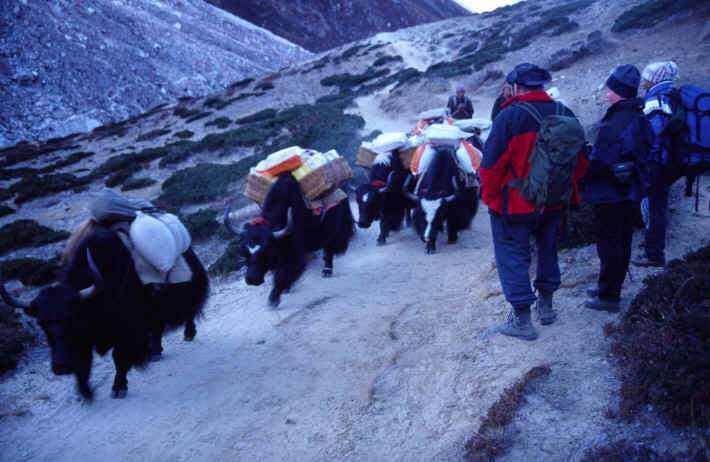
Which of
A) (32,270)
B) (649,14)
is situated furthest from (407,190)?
(649,14)

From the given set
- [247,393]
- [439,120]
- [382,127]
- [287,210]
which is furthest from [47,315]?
[382,127]

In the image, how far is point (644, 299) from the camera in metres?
3.12

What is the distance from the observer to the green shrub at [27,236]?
9.61 m

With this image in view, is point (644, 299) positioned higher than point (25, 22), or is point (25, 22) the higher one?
point (25, 22)

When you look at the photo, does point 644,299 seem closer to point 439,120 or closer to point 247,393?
point 247,393

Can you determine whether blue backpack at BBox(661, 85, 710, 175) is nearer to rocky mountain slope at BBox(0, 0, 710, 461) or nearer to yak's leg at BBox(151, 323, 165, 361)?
rocky mountain slope at BBox(0, 0, 710, 461)

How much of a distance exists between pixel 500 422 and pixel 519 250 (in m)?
1.14

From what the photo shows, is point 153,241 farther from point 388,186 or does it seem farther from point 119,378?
point 388,186

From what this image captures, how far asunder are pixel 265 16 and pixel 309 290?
61999 mm

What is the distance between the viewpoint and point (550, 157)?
298cm

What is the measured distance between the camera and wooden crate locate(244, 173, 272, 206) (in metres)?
5.78

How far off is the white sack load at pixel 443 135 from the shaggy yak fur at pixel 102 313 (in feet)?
13.1

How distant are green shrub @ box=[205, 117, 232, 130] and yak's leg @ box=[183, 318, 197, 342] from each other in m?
16.1

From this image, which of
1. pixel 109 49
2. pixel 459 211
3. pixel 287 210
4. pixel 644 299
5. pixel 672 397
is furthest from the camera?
pixel 109 49
